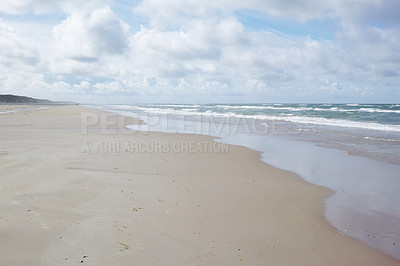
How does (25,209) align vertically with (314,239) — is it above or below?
above

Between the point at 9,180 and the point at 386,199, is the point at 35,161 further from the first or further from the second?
the point at 386,199

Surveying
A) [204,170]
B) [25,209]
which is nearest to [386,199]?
[204,170]

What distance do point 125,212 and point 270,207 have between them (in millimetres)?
2356

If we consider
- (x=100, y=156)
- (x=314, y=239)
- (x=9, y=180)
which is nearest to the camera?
(x=314, y=239)

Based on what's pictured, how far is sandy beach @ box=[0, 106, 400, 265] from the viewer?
9.88 feet

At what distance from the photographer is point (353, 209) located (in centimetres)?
477

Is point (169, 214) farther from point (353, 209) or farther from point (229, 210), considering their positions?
point (353, 209)

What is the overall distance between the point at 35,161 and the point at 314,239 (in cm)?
629

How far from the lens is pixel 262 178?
6.64 m

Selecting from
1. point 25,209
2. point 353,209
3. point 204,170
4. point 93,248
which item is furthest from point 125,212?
point 353,209

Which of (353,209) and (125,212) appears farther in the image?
(353,209)

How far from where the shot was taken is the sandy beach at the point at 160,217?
3.01m

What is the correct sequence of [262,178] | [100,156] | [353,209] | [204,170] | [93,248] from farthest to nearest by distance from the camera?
[100,156]
[204,170]
[262,178]
[353,209]
[93,248]

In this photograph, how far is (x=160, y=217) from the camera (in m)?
3.98
